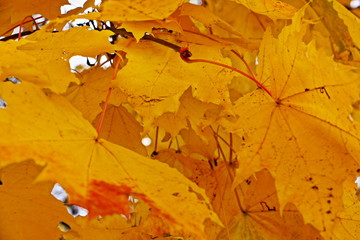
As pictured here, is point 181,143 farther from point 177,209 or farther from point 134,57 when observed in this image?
point 177,209

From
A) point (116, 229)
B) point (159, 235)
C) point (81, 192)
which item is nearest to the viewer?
point (81, 192)

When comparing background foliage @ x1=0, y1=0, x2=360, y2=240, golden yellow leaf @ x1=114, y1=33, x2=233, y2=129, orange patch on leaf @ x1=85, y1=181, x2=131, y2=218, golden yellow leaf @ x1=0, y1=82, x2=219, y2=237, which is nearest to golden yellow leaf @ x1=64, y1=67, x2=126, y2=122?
background foliage @ x1=0, y1=0, x2=360, y2=240

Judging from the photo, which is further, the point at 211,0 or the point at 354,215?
the point at 211,0

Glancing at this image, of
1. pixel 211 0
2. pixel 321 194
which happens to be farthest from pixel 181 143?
pixel 321 194

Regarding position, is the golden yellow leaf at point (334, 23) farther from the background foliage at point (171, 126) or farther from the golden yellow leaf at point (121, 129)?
the golden yellow leaf at point (121, 129)

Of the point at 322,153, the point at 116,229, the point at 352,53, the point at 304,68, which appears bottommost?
the point at 116,229

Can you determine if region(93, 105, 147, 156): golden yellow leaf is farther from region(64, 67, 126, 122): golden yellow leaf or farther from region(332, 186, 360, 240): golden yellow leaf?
region(332, 186, 360, 240): golden yellow leaf

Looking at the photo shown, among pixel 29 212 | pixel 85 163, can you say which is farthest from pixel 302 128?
Answer: pixel 29 212

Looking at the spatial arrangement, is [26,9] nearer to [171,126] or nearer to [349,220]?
[171,126]

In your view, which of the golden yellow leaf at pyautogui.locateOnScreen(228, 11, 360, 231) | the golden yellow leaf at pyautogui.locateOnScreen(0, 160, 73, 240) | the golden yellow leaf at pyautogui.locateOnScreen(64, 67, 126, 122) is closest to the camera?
the golden yellow leaf at pyautogui.locateOnScreen(228, 11, 360, 231)
